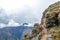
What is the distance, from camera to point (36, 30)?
384 feet

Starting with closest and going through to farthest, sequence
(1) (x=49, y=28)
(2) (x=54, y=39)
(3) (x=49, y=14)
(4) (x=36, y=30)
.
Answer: (2) (x=54, y=39), (1) (x=49, y=28), (3) (x=49, y=14), (4) (x=36, y=30)

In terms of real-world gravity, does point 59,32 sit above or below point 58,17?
below

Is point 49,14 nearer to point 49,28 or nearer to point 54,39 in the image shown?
point 49,28

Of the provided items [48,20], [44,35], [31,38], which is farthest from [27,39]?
[44,35]

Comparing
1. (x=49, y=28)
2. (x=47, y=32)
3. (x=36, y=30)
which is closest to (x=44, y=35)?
(x=47, y=32)

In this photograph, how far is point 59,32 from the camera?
90438 mm

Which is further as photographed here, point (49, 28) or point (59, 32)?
point (49, 28)

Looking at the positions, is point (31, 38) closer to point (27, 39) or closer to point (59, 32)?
point (27, 39)

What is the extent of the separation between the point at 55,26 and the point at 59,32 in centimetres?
1122

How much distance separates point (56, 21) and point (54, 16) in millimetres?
2811

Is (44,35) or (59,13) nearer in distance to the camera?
(44,35)

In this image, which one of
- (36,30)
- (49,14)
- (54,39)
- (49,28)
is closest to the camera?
(54,39)

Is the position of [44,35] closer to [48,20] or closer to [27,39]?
[48,20]

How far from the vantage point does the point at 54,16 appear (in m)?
105
